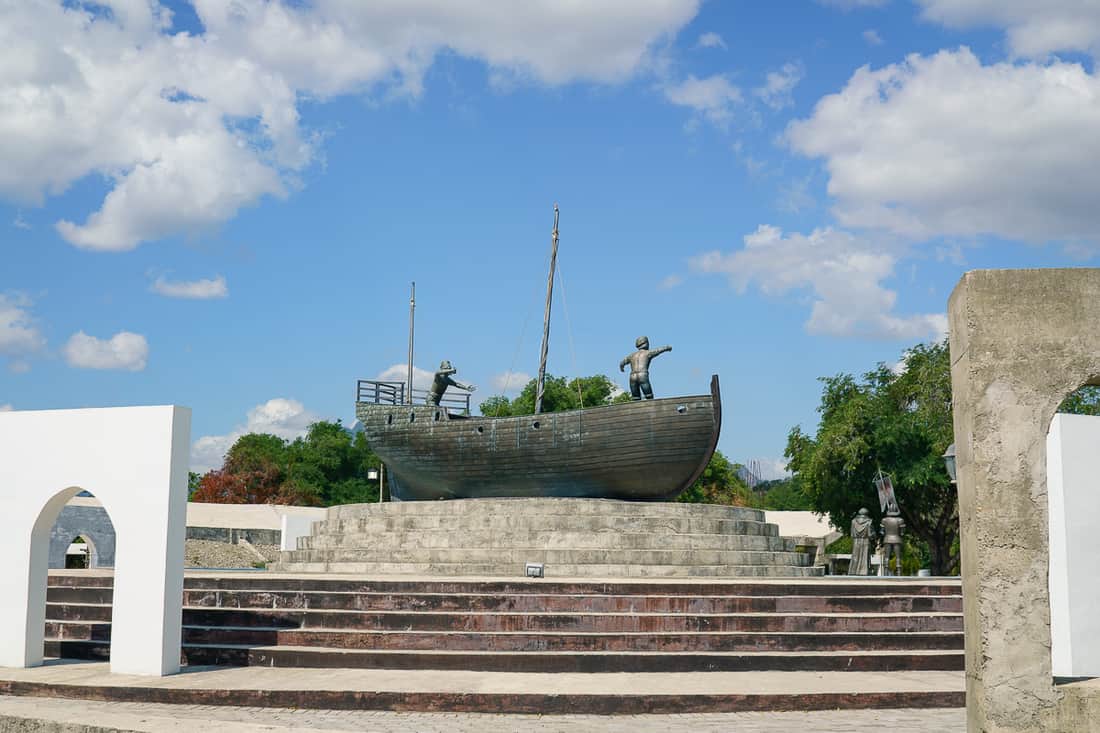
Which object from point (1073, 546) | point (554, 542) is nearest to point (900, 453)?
point (554, 542)

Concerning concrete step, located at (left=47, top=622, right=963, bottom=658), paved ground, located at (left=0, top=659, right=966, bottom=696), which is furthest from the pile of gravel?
paved ground, located at (left=0, top=659, right=966, bottom=696)

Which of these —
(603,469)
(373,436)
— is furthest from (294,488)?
(603,469)

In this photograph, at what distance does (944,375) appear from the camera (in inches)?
1193

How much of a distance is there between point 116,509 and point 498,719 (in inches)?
169

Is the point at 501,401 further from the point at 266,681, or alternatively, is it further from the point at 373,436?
the point at 266,681

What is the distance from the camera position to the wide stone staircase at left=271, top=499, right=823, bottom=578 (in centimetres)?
1678

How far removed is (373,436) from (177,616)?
11.4 m

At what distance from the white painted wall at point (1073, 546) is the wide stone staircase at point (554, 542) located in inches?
270

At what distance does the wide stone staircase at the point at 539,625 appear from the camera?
10.4m

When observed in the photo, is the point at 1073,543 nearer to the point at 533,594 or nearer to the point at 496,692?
the point at 533,594

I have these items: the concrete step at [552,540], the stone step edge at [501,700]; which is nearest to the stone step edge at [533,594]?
the stone step edge at [501,700]

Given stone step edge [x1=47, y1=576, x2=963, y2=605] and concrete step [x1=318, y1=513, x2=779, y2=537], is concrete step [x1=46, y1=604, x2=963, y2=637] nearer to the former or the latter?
stone step edge [x1=47, y1=576, x2=963, y2=605]

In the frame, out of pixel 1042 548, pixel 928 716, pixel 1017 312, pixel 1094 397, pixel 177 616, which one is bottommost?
pixel 928 716

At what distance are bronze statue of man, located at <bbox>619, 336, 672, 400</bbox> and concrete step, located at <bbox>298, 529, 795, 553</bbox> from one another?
329cm
